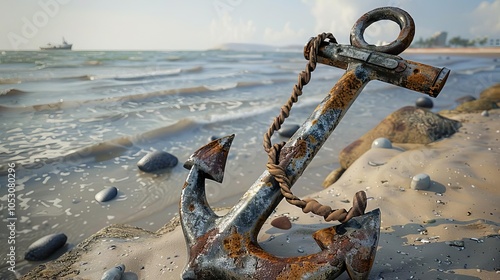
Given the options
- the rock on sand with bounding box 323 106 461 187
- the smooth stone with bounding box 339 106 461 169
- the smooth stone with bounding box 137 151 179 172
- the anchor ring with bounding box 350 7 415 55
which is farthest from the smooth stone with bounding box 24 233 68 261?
the smooth stone with bounding box 339 106 461 169

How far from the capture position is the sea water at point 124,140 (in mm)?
3494

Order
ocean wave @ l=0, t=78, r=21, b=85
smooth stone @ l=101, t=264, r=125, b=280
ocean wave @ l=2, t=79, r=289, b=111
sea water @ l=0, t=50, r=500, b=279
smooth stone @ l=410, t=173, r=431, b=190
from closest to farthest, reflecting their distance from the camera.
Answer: smooth stone @ l=101, t=264, r=125, b=280 → smooth stone @ l=410, t=173, r=431, b=190 → sea water @ l=0, t=50, r=500, b=279 → ocean wave @ l=2, t=79, r=289, b=111 → ocean wave @ l=0, t=78, r=21, b=85

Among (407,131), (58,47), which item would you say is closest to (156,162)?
(407,131)

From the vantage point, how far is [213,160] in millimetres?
1801

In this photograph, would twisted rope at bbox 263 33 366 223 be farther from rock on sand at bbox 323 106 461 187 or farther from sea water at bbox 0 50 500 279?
rock on sand at bbox 323 106 461 187

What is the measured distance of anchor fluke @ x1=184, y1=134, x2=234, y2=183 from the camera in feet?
5.84

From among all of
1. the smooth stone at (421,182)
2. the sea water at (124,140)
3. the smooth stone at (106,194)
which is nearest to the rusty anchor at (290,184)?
the smooth stone at (421,182)

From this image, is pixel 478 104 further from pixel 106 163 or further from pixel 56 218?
pixel 56 218

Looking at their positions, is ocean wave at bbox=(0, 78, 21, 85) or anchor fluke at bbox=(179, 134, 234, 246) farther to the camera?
ocean wave at bbox=(0, 78, 21, 85)

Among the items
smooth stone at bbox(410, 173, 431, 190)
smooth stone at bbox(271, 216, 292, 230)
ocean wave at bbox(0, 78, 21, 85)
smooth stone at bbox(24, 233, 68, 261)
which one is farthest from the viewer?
ocean wave at bbox(0, 78, 21, 85)

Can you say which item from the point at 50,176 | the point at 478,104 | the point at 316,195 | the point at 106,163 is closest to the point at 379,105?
the point at 478,104

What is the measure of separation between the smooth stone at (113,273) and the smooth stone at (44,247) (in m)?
1.02

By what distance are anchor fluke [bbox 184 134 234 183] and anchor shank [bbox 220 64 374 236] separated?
0.23 m

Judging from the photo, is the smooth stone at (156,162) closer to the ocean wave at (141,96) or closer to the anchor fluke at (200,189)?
the anchor fluke at (200,189)
